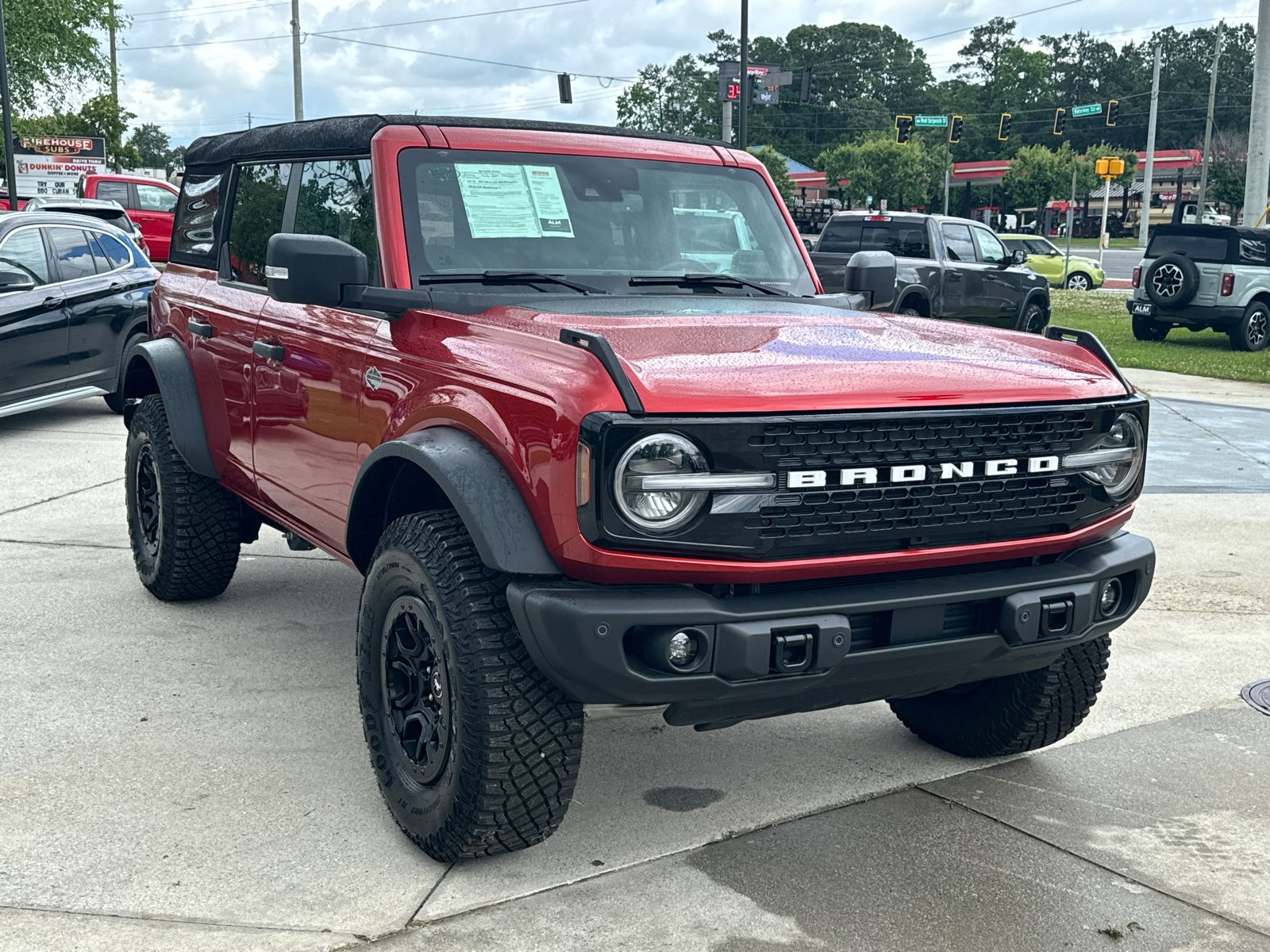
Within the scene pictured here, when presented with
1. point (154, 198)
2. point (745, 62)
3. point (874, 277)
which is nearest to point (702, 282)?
point (874, 277)

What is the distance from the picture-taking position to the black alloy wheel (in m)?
3.38

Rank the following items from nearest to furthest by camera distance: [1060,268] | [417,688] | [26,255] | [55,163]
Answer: [417,688] < [26,255] < [55,163] < [1060,268]

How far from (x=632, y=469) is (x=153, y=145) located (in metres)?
171

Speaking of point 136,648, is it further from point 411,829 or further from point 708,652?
point 708,652

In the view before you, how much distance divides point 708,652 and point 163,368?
10.6ft

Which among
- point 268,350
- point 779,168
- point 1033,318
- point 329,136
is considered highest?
point 779,168

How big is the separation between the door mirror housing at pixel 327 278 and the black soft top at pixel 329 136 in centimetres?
56

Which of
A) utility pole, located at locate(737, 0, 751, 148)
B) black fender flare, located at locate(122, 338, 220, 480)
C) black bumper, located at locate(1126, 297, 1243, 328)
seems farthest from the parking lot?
utility pole, located at locate(737, 0, 751, 148)

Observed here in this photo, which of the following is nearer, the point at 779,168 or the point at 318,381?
the point at 318,381

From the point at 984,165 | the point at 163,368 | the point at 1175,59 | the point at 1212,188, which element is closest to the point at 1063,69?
the point at 1175,59

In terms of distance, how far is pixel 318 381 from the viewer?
427cm

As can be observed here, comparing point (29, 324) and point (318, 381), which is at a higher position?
point (318, 381)

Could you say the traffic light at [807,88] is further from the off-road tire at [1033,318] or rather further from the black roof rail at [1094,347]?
the black roof rail at [1094,347]

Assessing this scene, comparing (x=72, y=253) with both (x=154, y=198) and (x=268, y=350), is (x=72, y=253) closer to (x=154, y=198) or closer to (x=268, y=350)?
(x=268, y=350)
